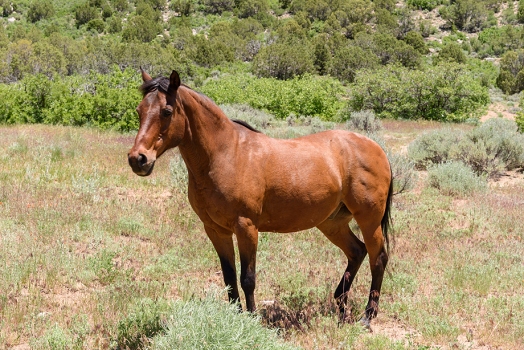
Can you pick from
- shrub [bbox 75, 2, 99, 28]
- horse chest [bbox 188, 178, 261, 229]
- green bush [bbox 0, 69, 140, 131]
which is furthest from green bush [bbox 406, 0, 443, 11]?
horse chest [bbox 188, 178, 261, 229]

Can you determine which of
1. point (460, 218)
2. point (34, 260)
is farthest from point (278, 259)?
point (460, 218)

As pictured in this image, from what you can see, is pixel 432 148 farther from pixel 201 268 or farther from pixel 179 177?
pixel 201 268

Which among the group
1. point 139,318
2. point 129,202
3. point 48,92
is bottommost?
point 48,92

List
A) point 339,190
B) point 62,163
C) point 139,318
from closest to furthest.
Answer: point 139,318 < point 339,190 < point 62,163

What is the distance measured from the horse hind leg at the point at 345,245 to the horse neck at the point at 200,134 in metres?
1.60

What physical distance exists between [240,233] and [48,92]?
17.3 meters

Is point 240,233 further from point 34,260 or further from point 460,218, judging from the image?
point 460,218

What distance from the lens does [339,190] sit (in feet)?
14.8

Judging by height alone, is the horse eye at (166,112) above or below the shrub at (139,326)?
above

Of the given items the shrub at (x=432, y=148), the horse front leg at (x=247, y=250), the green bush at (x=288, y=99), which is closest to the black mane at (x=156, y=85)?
the horse front leg at (x=247, y=250)

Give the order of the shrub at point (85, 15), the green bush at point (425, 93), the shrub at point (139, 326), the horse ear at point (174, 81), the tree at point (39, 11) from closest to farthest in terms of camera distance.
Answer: the horse ear at point (174, 81) → the shrub at point (139, 326) → the green bush at point (425, 93) → the shrub at point (85, 15) → the tree at point (39, 11)

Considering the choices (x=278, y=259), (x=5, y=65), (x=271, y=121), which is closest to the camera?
(x=278, y=259)

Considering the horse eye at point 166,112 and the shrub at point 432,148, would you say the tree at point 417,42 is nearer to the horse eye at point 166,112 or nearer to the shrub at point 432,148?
the shrub at point 432,148

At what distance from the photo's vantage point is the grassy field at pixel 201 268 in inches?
169
